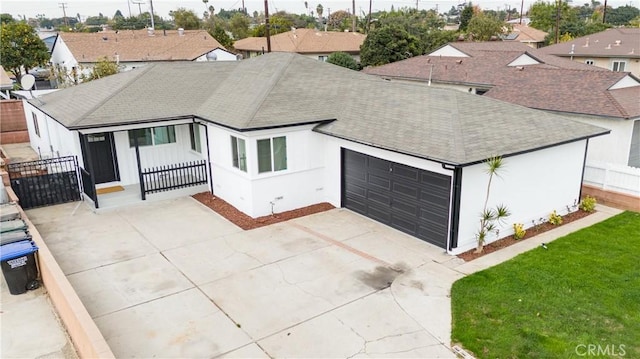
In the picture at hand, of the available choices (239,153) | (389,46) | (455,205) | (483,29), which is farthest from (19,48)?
(483,29)

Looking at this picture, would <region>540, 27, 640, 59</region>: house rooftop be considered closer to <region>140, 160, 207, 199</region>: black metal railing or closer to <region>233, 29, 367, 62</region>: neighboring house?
<region>233, 29, 367, 62</region>: neighboring house

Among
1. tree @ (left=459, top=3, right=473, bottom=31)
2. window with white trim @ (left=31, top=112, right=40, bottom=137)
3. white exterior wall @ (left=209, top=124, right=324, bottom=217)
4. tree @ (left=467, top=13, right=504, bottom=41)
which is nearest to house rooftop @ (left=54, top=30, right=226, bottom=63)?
window with white trim @ (left=31, top=112, right=40, bottom=137)

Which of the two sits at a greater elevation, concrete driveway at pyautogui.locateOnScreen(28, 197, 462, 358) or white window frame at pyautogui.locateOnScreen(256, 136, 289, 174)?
white window frame at pyautogui.locateOnScreen(256, 136, 289, 174)

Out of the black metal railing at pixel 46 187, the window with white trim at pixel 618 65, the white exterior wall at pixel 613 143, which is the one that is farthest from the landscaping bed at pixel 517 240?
the window with white trim at pixel 618 65

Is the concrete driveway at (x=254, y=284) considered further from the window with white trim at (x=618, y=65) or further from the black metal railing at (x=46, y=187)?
the window with white trim at (x=618, y=65)

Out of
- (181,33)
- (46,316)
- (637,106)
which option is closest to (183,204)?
(46,316)
